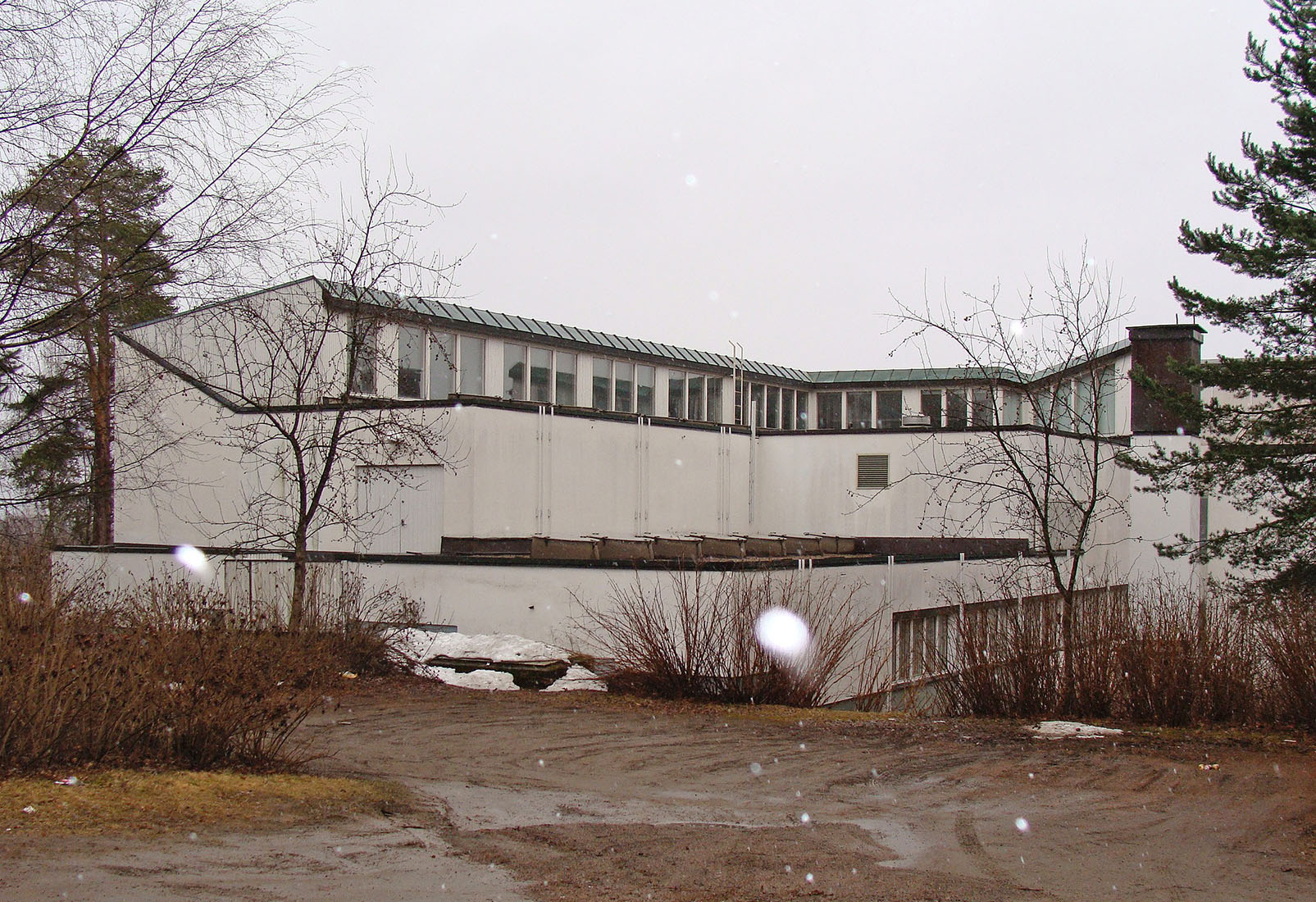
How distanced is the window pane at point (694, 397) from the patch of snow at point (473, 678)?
64.0ft

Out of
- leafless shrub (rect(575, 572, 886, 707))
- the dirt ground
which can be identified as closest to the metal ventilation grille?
leafless shrub (rect(575, 572, 886, 707))

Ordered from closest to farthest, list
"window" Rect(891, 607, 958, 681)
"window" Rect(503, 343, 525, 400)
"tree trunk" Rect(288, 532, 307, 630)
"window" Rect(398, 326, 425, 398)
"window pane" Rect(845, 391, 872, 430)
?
"tree trunk" Rect(288, 532, 307, 630)
"window" Rect(891, 607, 958, 681)
"window" Rect(398, 326, 425, 398)
"window" Rect(503, 343, 525, 400)
"window pane" Rect(845, 391, 872, 430)

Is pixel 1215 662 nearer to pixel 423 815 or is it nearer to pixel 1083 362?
pixel 1083 362

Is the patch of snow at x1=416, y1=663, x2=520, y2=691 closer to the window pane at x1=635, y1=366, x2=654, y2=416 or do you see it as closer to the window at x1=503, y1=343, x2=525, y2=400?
the window at x1=503, y1=343, x2=525, y2=400

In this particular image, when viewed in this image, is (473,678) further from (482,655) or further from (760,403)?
(760,403)

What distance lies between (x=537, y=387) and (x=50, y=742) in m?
23.3

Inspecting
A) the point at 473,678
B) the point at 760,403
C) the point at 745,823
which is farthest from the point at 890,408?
the point at 745,823

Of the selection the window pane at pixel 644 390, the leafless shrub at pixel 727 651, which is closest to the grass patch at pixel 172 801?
the leafless shrub at pixel 727 651

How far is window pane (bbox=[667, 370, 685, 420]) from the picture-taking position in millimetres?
34344

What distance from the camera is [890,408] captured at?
1582 inches

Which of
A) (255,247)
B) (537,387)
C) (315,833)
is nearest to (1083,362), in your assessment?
(255,247)

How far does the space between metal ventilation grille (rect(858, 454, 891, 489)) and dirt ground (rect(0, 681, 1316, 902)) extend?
15.2 meters

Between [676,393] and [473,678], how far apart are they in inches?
769

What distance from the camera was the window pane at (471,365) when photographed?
2848 centimetres
